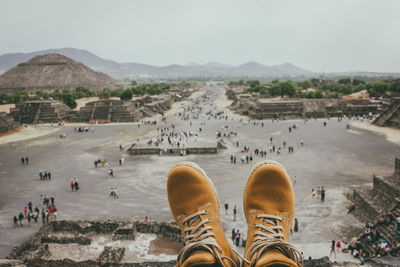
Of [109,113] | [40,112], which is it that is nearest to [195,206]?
[109,113]

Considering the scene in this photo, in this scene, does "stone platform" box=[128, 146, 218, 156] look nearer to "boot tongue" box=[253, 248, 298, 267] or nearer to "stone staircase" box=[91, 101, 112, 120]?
"stone staircase" box=[91, 101, 112, 120]

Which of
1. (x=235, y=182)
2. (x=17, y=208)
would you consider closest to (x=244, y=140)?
(x=235, y=182)

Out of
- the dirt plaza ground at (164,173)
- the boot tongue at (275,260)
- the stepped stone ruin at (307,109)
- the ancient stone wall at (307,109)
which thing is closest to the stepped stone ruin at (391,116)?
the dirt plaza ground at (164,173)

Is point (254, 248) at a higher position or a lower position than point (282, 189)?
lower

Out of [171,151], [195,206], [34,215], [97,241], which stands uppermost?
[195,206]

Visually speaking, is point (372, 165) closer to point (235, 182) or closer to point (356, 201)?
point (356, 201)

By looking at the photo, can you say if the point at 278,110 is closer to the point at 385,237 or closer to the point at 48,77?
the point at 385,237
